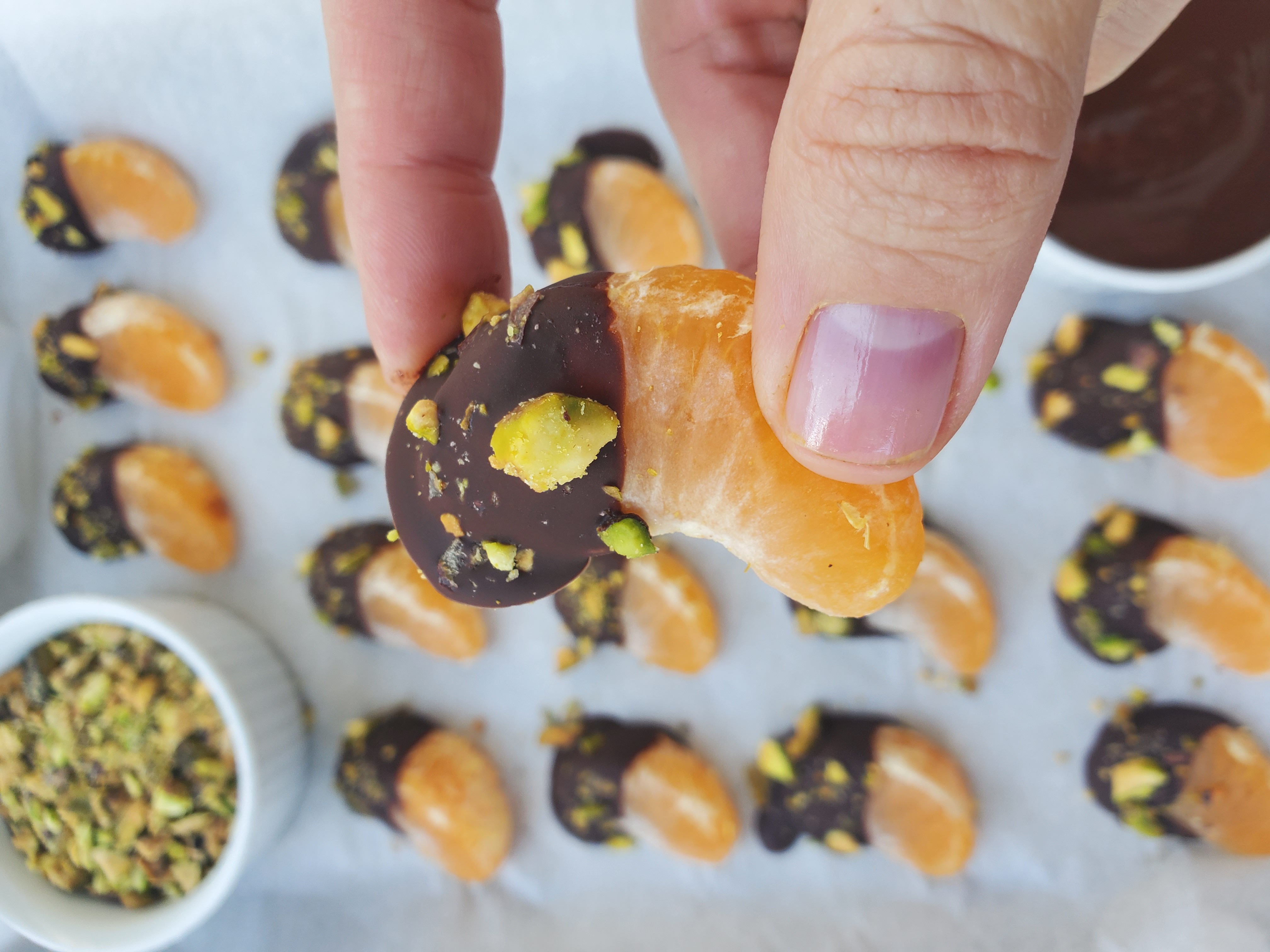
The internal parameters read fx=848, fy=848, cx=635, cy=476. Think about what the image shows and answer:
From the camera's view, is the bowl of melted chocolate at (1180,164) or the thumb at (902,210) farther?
the bowl of melted chocolate at (1180,164)

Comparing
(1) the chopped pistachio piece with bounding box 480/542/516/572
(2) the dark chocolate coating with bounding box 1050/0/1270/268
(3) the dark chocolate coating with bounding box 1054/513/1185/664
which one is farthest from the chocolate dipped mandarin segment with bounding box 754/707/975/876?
(1) the chopped pistachio piece with bounding box 480/542/516/572

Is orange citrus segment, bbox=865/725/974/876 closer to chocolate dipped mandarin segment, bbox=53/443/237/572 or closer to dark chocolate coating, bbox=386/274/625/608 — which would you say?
dark chocolate coating, bbox=386/274/625/608

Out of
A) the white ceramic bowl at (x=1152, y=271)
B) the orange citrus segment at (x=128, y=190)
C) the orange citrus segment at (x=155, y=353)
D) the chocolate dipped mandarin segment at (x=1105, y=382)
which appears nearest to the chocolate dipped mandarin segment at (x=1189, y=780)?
the chocolate dipped mandarin segment at (x=1105, y=382)

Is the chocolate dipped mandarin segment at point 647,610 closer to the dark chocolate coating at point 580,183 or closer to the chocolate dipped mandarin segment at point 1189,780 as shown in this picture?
the dark chocolate coating at point 580,183

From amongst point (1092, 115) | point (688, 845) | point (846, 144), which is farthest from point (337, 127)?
point (688, 845)

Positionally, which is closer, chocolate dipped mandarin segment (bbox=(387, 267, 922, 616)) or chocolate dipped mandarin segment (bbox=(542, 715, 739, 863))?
chocolate dipped mandarin segment (bbox=(387, 267, 922, 616))

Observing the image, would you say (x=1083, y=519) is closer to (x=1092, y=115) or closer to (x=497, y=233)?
(x=1092, y=115)
